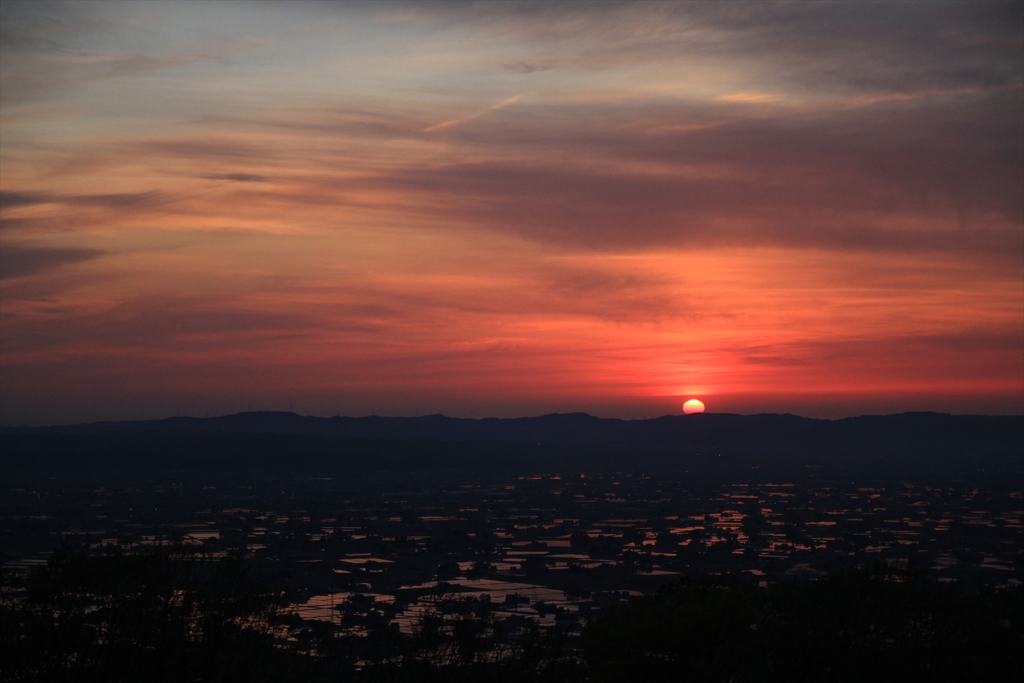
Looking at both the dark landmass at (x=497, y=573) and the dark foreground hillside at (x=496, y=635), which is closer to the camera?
the dark foreground hillside at (x=496, y=635)

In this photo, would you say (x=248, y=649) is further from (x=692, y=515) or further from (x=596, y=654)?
(x=692, y=515)

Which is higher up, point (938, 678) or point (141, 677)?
point (141, 677)

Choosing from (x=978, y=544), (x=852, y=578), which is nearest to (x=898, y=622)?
(x=852, y=578)

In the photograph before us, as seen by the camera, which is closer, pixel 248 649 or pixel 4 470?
pixel 248 649

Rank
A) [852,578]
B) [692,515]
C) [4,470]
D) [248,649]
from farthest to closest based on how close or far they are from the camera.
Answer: [4,470]
[692,515]
[852,578]
[248,649]

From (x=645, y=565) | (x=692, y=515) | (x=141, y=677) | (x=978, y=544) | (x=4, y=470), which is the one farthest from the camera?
(x=4, y=470)

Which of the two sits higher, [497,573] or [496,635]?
[496,635]

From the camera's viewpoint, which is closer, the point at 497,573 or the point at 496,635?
the point at 496,635

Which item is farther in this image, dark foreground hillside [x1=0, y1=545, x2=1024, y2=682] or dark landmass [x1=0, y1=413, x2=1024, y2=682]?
dark landmass [x1=0, y1=413, x2=1024, y2=682]
